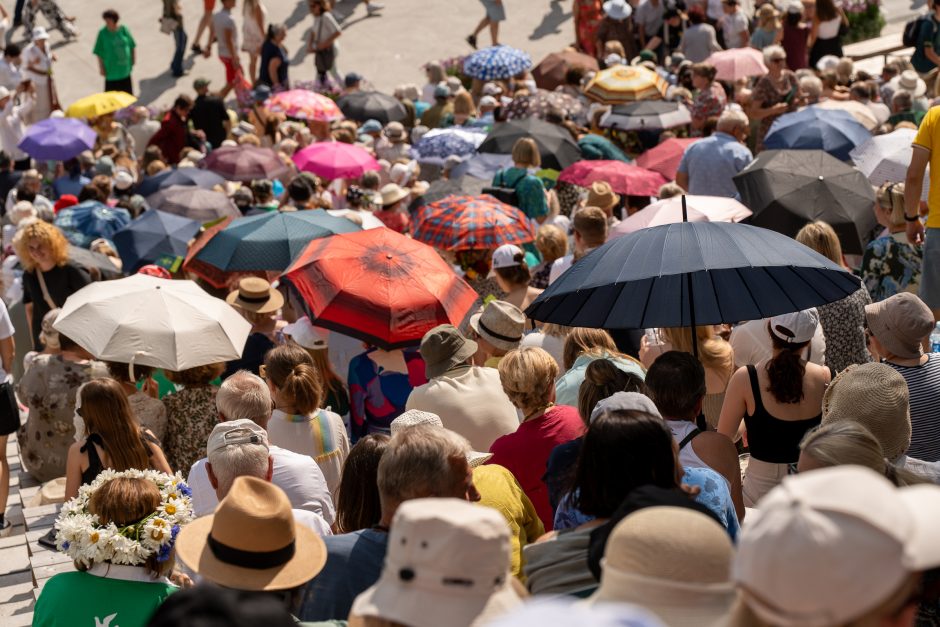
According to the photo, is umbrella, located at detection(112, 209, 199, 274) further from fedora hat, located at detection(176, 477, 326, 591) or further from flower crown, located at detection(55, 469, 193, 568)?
fedora hat, located at detection(176, 477, 326, 591)

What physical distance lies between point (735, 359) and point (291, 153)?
9.62 metres

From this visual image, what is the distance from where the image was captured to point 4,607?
22.8 ft

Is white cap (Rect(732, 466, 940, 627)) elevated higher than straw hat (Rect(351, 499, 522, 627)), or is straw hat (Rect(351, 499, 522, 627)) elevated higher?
white cap (Rect(732, 466, 940, 627))

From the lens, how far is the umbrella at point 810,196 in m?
8.90

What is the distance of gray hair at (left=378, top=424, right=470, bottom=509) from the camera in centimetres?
411

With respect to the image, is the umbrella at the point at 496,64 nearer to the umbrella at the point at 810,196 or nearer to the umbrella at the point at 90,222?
the umbrella at the point at 90,222

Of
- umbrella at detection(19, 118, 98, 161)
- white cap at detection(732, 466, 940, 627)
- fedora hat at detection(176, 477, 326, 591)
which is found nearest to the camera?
white cap at detection(732, 466, 940, 627)

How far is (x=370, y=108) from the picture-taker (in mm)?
17953

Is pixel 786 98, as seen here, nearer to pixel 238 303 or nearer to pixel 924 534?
pixel 238 303

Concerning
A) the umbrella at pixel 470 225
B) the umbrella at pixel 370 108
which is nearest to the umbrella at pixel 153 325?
the umbrella at pixel 470 225

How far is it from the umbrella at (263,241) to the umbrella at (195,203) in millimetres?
2318

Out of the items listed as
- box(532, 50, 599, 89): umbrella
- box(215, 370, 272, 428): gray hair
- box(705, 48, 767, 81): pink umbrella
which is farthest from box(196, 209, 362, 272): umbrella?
box(532, 50, 599, 89): umbrella

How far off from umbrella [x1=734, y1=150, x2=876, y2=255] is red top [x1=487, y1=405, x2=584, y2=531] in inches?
161

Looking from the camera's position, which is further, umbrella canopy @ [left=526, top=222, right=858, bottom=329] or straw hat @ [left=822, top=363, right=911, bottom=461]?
umbrella canopy @ [left=526, top=222, right=858, bottom=329]
